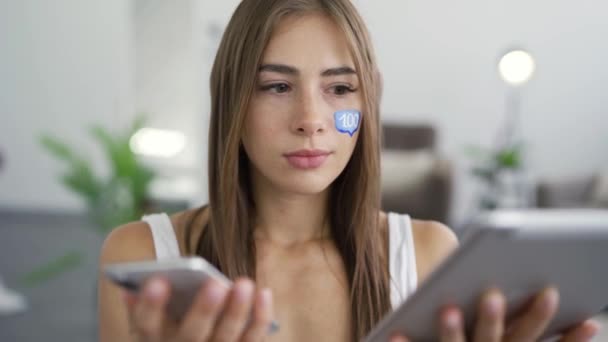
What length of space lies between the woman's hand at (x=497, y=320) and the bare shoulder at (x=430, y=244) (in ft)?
1.50

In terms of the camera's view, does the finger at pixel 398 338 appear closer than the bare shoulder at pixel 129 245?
Yes

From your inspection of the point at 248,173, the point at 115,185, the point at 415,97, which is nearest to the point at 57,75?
the point at 115,185

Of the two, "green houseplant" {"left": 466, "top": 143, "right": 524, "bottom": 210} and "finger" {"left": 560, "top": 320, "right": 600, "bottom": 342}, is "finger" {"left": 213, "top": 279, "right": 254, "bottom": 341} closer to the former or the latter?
"finger" {"left": 560, "top": 320, "right": 600, "bottom": 342}

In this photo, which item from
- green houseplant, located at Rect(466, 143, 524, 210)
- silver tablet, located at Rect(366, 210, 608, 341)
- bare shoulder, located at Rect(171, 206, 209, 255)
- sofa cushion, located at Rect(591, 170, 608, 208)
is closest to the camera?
silver tablet, located at Rect(366, 210, 608, 341)

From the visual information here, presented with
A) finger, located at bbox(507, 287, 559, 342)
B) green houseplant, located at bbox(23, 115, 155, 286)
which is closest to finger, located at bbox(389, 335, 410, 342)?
finger, located at bbox(507, 287, 559, 342)

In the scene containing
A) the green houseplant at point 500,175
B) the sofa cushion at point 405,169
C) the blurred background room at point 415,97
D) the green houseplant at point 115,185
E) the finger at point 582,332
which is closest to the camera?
the finger at point 582,332

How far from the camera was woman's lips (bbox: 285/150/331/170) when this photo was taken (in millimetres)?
1052

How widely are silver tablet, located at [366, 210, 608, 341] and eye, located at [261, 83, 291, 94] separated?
0.44m

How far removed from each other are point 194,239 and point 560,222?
2.23 ft

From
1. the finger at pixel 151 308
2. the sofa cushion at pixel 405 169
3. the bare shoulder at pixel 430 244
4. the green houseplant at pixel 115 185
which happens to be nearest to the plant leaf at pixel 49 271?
the green houseplant at pixel 115 185

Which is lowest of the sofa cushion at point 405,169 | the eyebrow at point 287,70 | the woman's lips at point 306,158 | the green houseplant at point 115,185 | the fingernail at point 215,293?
the green houseplant at point 115,185

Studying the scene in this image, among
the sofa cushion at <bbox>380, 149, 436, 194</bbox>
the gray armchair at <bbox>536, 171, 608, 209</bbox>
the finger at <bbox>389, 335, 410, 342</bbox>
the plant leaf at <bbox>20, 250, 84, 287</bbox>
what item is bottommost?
the plant leaf at <bbox>20, 250, 84, 287</bbox>

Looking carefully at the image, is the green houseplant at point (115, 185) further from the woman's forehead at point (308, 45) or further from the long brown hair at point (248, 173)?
the woman's forehead at point (308, 45)

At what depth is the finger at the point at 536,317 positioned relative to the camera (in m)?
0.70
